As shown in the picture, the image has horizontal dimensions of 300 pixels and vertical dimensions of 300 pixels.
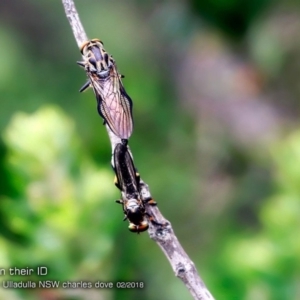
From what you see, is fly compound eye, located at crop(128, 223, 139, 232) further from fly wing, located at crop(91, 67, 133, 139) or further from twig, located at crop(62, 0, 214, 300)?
fly wing, located at crop(91, 67, 133, 139)

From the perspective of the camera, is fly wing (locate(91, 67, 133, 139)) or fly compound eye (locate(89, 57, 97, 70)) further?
fly compound eye (locate(89, 57, 97, 70))

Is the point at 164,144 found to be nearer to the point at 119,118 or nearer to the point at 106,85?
the point at 106,85

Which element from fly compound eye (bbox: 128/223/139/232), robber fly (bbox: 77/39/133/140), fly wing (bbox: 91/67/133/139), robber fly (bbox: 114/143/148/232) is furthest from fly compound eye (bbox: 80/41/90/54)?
fly compound eye (bbox: 128/223/139/232)

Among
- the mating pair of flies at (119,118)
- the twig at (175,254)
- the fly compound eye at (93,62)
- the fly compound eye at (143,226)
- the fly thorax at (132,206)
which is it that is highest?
the fly compound eye at (93,62)

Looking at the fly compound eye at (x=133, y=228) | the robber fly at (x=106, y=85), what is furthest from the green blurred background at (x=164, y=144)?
the fly compound eye at (x=133, y=228)

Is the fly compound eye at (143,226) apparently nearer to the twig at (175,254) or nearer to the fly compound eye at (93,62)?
the twig at (175,254)

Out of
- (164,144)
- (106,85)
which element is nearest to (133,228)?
(106,85)
